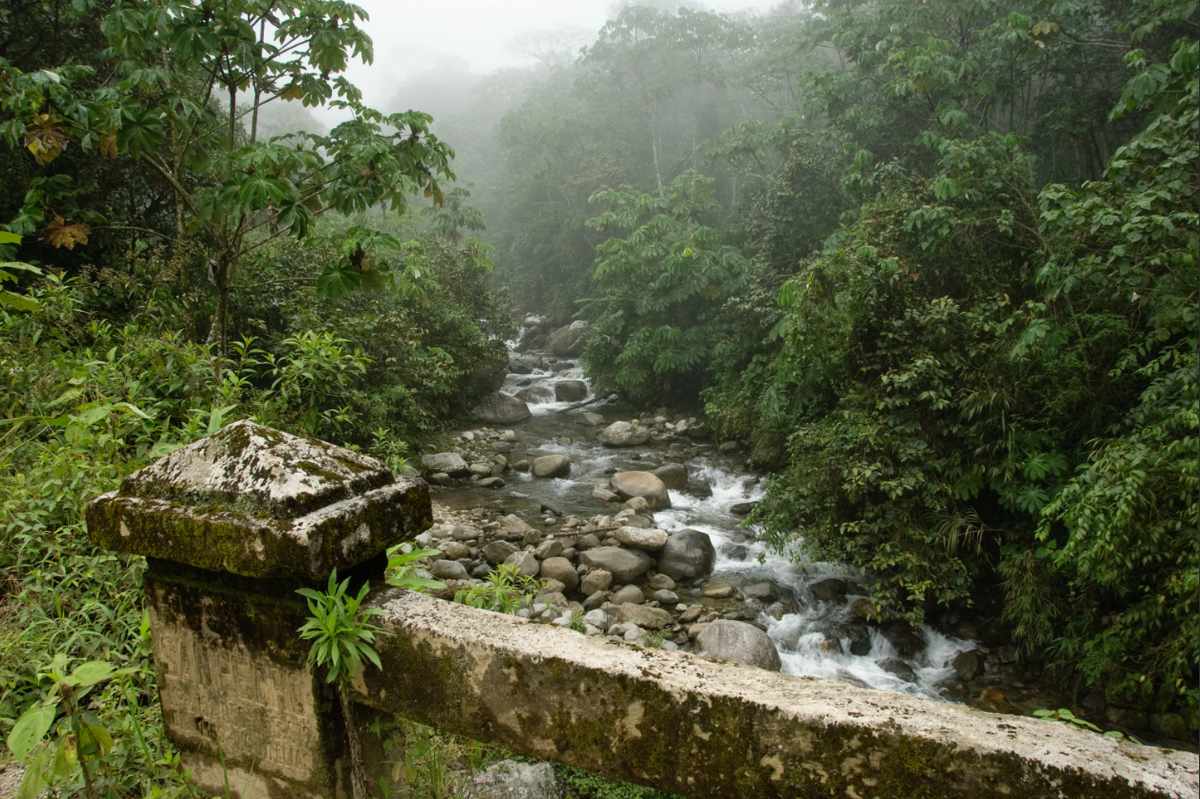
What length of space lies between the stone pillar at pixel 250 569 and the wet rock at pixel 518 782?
2.51 feet

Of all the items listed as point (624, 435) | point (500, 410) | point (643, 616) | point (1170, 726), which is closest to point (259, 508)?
point (643, 616)

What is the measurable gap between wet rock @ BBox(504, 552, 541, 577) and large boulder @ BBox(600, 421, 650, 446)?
5075mm

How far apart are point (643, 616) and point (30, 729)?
4.97 meters

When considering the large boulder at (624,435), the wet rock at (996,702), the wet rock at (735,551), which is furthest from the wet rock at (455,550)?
the large boulder at (624,435)

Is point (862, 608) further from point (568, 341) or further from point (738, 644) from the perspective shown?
point (568, 341)

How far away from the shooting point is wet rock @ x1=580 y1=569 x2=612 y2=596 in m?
6.33

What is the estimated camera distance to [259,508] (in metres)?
1.31

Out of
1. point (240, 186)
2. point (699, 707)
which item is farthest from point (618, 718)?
point (240, 186)

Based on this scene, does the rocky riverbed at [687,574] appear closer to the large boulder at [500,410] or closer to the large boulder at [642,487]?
the large boulder at [642,487]

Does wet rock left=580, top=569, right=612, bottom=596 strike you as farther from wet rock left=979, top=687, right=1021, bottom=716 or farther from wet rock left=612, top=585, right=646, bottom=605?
wet rock left=979, top=687, right=1021, bottom=716

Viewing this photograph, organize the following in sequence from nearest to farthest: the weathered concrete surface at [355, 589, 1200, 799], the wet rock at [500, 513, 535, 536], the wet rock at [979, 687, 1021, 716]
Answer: the weathered concrete surface at [355, 589, 1200, 799] < the wet rock at [979, 687, 1021, 716] < the wet rock at [500, 513, 535, 536]

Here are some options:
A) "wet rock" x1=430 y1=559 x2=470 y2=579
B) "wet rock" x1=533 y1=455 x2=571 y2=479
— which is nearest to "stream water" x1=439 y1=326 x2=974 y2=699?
"wet rock" x1=533 y1=455 x2=571 y2=479

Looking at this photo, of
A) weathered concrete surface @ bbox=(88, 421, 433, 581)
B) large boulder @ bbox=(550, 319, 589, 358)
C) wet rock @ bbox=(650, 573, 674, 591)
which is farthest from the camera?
large boulder @ bbox=(550, 319, 589, 358)

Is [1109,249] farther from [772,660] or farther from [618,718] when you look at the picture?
[618,718]
